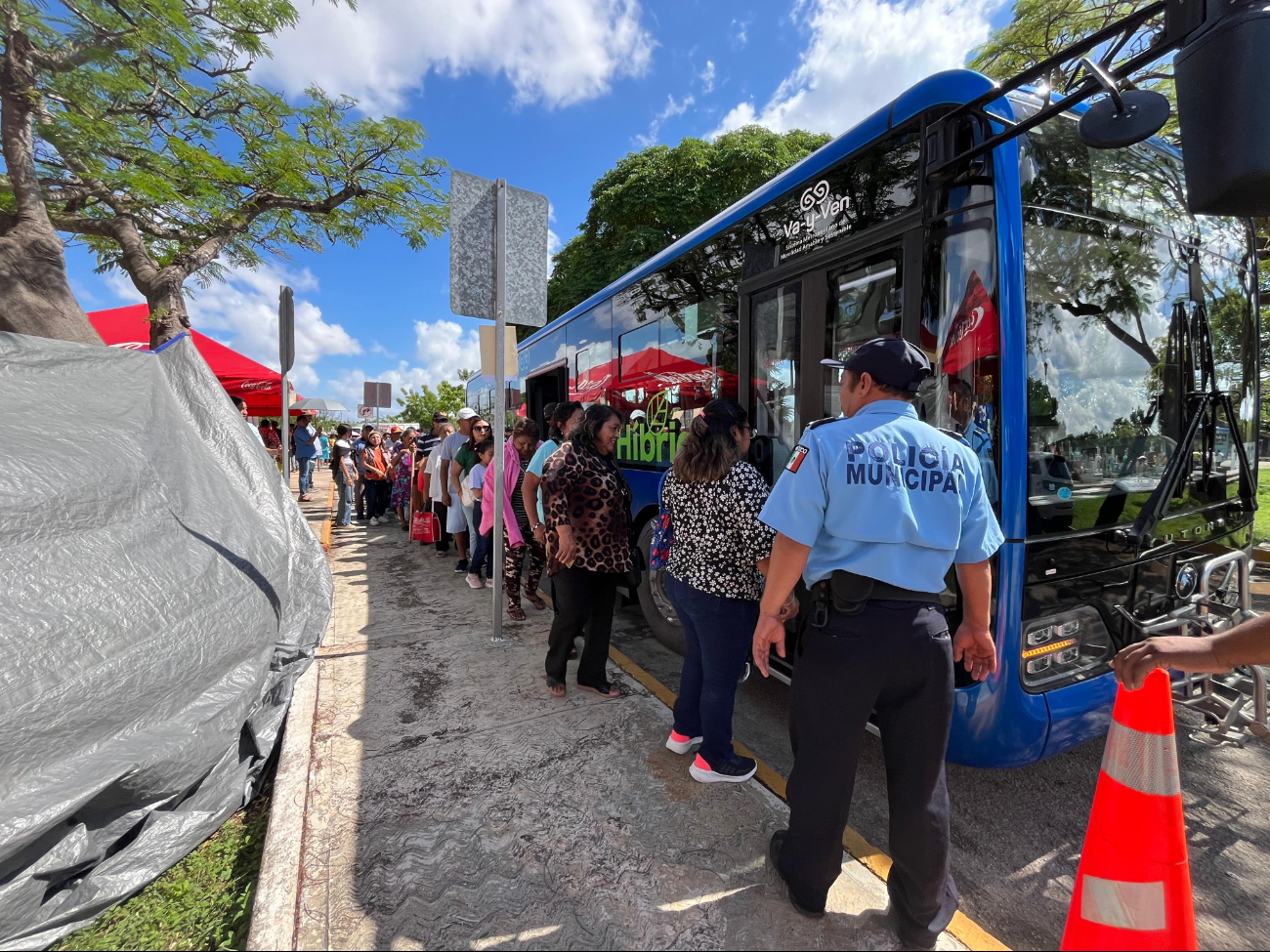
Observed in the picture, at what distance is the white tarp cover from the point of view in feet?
6.57

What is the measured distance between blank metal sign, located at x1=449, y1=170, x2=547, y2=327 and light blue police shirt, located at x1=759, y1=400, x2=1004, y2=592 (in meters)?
3.11

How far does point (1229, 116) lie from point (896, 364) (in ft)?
3.52

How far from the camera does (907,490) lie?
6.17 feet

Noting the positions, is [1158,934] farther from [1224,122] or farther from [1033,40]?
[1033,40]

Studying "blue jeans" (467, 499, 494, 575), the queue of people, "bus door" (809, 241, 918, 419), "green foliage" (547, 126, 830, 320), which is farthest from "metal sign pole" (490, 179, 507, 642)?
"green foliage" (547, 126, 830, 320)

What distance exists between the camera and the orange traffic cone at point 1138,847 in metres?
1.67

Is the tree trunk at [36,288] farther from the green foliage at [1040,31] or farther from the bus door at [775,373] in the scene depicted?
the green foliage at [1040,31]

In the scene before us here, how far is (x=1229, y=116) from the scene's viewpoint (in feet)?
5.59

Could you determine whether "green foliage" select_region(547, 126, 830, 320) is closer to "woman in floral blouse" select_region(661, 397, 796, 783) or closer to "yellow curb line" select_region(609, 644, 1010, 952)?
"woman in floral blouse" select_region(661, 397, 796, 783)

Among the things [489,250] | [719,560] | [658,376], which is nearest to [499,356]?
[489,250]

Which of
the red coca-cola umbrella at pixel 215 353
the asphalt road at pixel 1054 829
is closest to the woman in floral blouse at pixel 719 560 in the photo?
the asphalt road at pixel 1054 829

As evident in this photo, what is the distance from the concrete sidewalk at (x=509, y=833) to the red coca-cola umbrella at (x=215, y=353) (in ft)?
28.9

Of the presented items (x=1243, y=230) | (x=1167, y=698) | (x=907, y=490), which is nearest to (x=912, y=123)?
(x=907, y=490)

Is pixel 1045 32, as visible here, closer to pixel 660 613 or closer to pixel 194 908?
pixel 660 613
